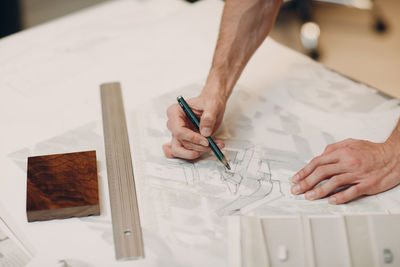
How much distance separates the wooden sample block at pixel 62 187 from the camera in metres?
0.90

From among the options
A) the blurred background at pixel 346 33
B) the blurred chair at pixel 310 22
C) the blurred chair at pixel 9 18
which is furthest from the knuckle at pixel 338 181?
the blurred chair at pixel 9 18

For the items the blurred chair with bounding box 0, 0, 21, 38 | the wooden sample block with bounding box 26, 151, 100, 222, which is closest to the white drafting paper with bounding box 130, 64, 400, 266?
the wooden sample block with bounding box 26, 151, 100, 222

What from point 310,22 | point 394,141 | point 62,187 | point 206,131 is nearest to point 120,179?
point 62,187

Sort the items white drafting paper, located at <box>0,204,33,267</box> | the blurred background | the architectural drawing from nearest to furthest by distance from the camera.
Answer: white drafting paper, located at <box>0,204,33,267</box>
the architectural drawing
the blurred background

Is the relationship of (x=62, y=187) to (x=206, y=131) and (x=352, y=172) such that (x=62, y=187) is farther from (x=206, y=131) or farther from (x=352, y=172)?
(x=352, y=172)

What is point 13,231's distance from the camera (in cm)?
91

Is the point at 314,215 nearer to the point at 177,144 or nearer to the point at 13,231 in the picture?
the point at 177,144

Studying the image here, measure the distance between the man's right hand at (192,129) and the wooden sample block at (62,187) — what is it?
20cm

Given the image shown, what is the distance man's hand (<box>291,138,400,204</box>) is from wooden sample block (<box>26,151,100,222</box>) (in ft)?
1.56

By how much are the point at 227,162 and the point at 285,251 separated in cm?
28

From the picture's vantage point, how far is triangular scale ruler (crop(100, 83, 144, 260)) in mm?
875


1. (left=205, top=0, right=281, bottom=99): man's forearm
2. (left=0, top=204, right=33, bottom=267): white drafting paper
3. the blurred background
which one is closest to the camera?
(left=0, top=204, right=33, bottom=267): white drafting paper

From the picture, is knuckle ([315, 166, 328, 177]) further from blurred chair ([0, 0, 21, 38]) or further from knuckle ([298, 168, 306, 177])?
blurred chair ([0, 0, 21, 38])

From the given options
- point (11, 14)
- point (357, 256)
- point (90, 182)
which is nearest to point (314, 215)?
point (357, 256)
